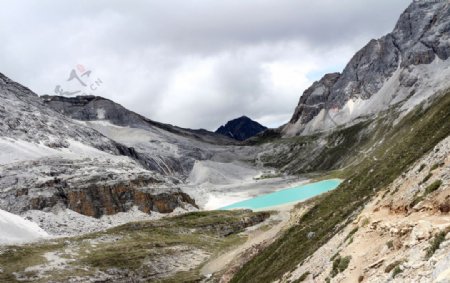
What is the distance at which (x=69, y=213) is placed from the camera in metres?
138

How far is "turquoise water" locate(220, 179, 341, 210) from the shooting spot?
170 meters

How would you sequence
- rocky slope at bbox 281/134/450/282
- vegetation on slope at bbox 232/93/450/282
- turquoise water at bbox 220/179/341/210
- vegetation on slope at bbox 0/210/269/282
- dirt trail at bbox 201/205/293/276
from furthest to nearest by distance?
turquoise water at bbox 220/179/341/210
vegetation on slope at bbox 0/210/269/282
dirt trail at bbox 201/205/293/276
vegetation on slope at bbox 232/93/450/282
rocky slope at bbox 281/134/450/282

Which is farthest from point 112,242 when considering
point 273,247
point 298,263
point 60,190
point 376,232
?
point 376,232

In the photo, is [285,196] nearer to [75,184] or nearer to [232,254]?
[75,184]

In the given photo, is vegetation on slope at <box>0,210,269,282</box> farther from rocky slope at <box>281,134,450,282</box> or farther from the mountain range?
rocky slope at <box>281,134,450,282</box>

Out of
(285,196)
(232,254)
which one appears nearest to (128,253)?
(232,254)

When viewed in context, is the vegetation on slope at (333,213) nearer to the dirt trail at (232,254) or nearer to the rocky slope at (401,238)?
the rocky slope at (401,238)

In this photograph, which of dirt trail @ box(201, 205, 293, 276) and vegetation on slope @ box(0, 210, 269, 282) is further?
vegetation on slope @ box(0, 210, 269, 282)

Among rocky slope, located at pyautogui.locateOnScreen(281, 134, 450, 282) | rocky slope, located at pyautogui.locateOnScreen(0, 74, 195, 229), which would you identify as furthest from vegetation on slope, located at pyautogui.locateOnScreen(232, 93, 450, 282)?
rocky slope, located at pyautogui.locateOnScreen(0, 74, 195, 229)

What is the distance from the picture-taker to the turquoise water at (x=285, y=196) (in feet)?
556

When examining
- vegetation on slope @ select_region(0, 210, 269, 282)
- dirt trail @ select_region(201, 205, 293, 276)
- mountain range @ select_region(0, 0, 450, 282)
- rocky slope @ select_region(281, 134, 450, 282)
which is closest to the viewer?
rocky slope @ select_region(281, 134, 450, 282)

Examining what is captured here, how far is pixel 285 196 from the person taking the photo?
594 ft

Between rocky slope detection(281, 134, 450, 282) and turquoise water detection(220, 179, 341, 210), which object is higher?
rocky slope detection(281, 134, 450, 282)

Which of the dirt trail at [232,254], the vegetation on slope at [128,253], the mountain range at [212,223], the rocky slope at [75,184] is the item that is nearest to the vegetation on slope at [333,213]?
the mountain range at [212,223]
